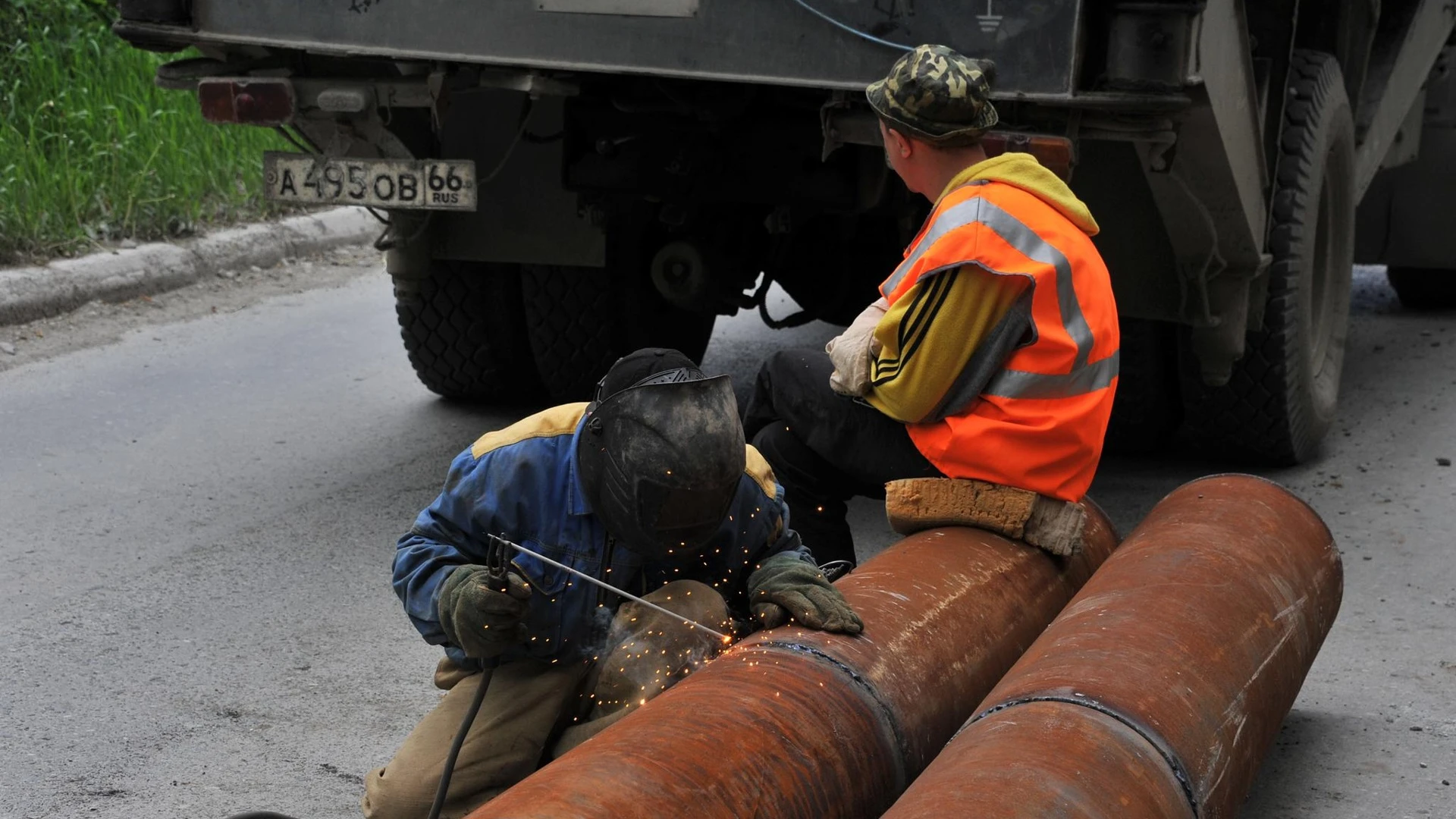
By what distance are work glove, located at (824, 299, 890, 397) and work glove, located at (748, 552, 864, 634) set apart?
2.65 ft

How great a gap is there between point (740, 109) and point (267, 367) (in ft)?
10.1

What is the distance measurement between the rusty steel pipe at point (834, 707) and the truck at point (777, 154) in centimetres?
Result: 136

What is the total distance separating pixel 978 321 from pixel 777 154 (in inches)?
64.3

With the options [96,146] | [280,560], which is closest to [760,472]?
[280,560]

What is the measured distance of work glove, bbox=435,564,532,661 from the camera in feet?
9.54

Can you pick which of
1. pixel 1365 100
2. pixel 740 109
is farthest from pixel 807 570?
pixel 1365 100

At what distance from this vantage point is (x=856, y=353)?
3.99 meters

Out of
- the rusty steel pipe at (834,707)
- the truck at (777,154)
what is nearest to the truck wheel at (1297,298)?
the truck at (777,154)

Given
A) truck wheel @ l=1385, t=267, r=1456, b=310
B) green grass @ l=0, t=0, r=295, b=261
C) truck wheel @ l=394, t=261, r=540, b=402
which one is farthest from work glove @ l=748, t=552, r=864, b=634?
truck wheel @ l=1385, t=267, r=1456, b=310

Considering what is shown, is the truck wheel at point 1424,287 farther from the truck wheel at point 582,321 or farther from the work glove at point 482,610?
the work glove at point 482,610

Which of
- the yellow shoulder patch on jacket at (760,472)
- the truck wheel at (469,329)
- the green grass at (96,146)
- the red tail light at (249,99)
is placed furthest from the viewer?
the green grass at (96,146)

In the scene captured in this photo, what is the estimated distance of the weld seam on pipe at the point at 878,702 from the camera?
9.59 feet

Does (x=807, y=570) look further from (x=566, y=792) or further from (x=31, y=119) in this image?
(x=31, y=119)

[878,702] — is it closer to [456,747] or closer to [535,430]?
[456,747]
